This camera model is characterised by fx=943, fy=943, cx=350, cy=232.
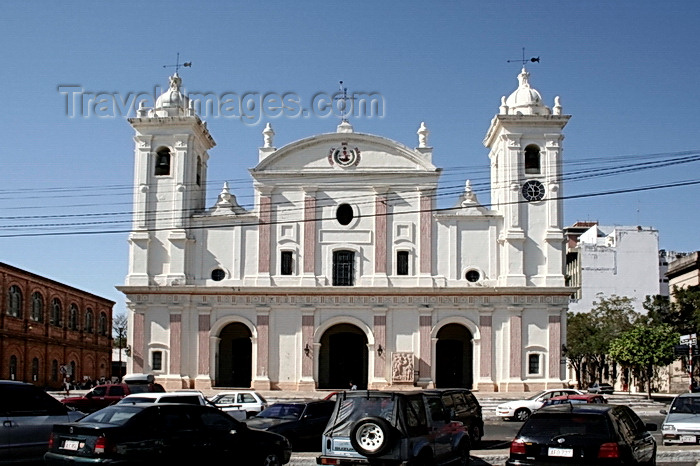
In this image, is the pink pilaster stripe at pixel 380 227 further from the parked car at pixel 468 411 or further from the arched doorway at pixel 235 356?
the parked car at pixel 468 411

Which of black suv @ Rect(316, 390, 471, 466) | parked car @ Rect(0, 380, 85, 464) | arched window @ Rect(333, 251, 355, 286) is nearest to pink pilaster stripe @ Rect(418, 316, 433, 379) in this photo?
arched window @ Rect(333, 251, 355, 286)

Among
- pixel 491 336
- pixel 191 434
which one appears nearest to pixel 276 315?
pixel 491 336

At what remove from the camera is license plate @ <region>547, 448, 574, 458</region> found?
15.3m

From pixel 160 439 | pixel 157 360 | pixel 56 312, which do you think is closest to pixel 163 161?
pixel 157 360

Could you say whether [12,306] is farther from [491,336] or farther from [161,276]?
[491,336]

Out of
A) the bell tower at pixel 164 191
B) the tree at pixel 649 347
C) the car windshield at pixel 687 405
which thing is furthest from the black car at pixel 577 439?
the tree at pixel 649 347

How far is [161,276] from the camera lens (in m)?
51.8

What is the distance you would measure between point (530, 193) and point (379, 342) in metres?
11.7

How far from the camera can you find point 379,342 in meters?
50.9

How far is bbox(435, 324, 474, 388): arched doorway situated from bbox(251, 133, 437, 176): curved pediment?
31.2 ft

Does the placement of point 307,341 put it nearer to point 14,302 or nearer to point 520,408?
point 520,408

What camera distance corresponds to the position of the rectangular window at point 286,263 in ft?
171

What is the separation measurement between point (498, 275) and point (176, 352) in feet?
59.2

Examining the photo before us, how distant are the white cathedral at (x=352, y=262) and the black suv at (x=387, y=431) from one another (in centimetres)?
3288
